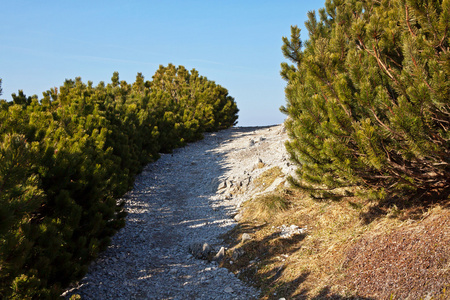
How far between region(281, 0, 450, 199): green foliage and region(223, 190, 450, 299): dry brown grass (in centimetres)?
68

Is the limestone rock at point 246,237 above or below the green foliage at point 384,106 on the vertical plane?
below

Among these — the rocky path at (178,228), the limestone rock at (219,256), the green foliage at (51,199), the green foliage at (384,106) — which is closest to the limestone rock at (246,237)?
the limestone rock at (219,256)

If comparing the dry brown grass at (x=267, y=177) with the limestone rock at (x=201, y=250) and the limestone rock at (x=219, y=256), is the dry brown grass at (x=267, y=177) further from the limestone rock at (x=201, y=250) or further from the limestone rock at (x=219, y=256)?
the limestone rock at (x=219, y=256)

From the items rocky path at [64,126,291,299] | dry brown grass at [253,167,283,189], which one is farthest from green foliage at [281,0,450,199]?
dry brown grass at [253,167,283,189]

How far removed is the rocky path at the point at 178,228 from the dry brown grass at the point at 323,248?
1.53 feet

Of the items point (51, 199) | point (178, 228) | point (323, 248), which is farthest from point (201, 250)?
point (51, 199)

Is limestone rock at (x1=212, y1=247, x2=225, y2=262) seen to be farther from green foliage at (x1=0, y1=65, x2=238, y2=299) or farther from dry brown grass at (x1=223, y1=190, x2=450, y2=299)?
green foliage at (x1=0, y1=65, x2=238, y2=299)

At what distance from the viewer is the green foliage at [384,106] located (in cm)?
389

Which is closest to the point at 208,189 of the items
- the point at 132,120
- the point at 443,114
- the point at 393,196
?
the point at 132,120

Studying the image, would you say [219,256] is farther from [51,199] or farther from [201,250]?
[51,199]

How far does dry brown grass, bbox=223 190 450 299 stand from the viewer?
466 centimetres

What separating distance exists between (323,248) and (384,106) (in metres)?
2.77

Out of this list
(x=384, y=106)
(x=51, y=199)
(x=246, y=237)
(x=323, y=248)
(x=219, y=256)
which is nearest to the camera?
→ (x=384, y=106)

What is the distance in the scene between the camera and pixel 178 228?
860 centimetres
